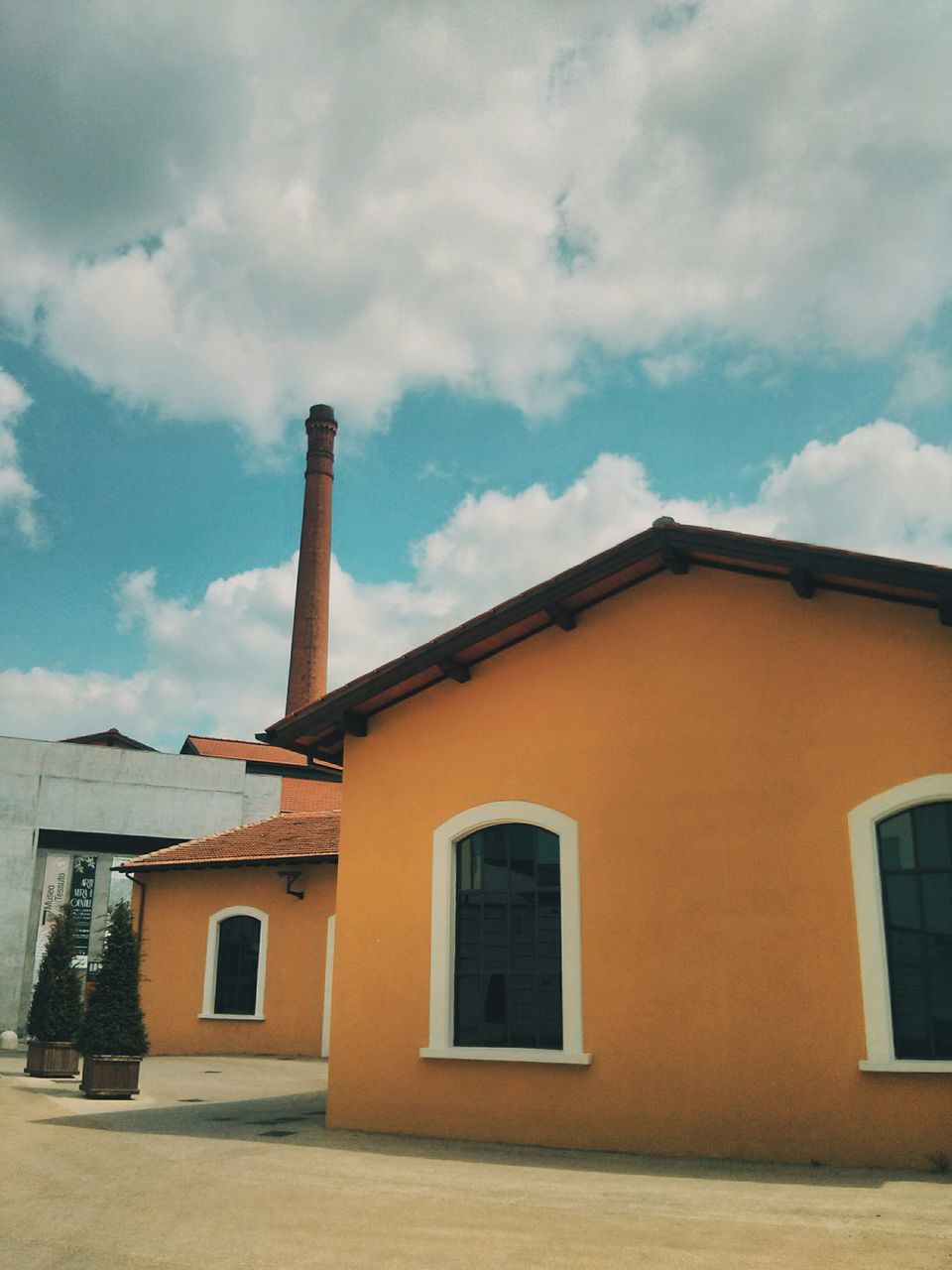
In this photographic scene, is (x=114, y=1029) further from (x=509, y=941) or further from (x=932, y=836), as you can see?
(x=932, y=836)

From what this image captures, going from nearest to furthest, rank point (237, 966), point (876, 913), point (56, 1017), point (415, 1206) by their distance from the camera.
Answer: point (415, 1206) < point (876, 913) < point (56, 1017) < point (237, 966)

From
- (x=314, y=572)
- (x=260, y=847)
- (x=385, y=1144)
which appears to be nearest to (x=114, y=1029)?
(x=385, y=1144)

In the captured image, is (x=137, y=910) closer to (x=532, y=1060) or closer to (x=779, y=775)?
(x=532, y=1060)

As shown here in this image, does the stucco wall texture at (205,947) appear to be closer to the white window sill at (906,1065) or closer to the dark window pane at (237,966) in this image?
the dark window pane at (237,966)

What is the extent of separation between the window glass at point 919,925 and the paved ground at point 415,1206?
3.65 feet

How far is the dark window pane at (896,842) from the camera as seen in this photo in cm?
899

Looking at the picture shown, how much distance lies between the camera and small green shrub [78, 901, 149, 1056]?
44.0ft

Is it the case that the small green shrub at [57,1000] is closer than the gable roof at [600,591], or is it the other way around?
the gable roof at [600,591]

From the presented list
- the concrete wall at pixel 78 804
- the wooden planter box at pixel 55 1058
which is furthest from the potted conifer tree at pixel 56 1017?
the concrete wall at pixel 78 804

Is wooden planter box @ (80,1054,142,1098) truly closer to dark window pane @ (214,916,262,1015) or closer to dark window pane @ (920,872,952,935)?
dark window pane @ (214,916,262,1015)

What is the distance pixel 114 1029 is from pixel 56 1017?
4.26 meters

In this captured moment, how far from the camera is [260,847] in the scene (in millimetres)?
21656

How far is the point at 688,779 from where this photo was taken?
32.8 feet

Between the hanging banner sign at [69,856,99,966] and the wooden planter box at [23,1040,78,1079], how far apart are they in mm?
13438
